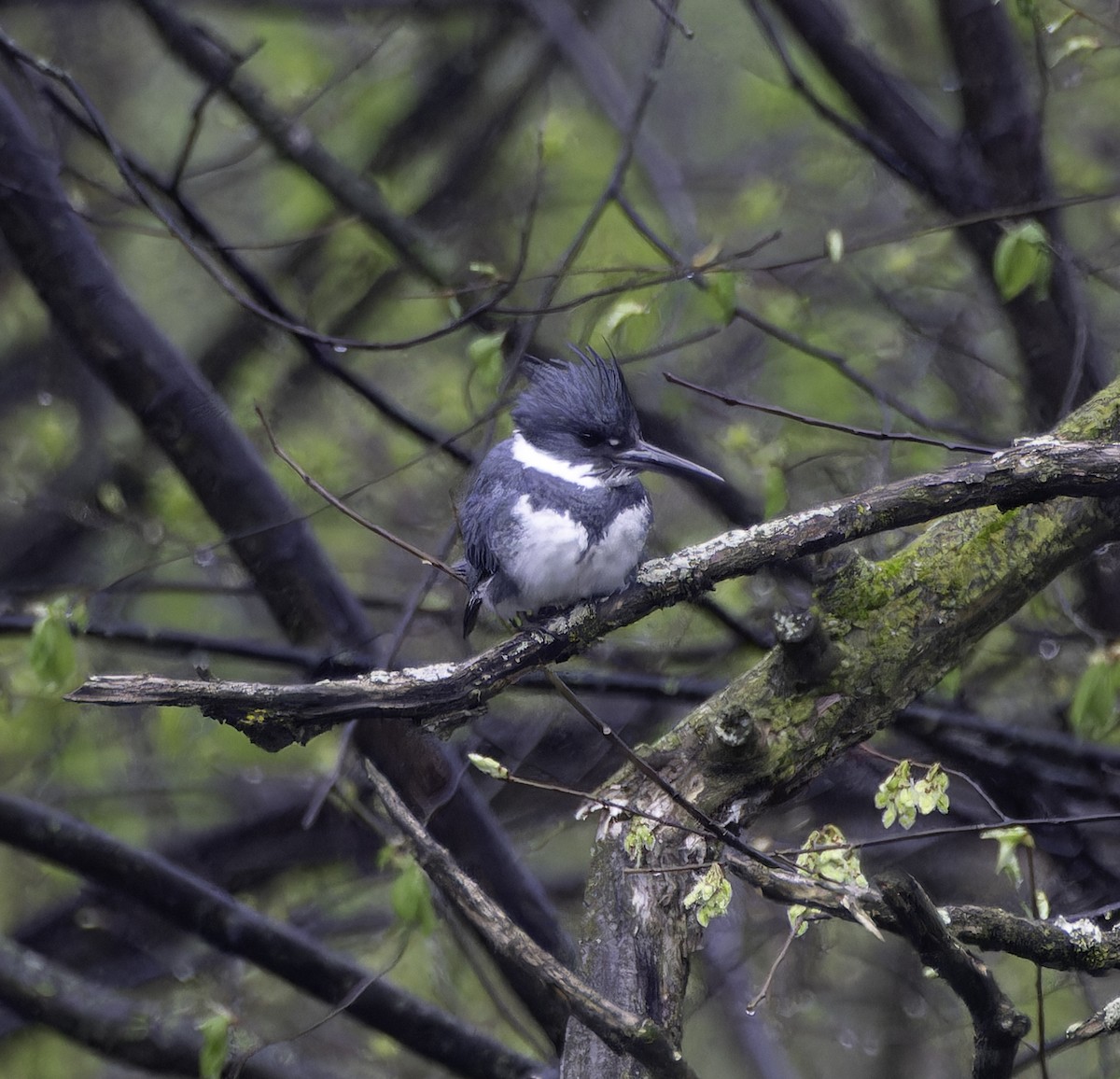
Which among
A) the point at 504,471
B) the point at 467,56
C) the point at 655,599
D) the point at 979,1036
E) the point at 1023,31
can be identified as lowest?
the point at 979,1036

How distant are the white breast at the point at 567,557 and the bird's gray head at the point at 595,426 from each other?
0.61ft

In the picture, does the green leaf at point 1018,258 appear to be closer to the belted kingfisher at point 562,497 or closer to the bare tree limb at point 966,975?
the belted kingfisher at point 562,497

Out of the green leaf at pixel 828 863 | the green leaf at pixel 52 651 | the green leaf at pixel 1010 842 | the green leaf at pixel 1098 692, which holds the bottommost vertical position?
the green leaf at pixel 828 863

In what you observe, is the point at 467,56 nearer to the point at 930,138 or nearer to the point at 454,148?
the point at 454,148

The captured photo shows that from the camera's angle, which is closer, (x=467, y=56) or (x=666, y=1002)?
(x=666, y=1002)

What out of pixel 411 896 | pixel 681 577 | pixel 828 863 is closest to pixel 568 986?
pixel 828 863

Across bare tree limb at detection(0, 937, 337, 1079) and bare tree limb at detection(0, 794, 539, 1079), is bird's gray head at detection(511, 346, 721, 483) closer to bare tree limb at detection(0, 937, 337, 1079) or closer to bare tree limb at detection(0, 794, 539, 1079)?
bare tree limb at detection(0, 794, 539, 1079)

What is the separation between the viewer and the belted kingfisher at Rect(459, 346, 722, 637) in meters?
2.29

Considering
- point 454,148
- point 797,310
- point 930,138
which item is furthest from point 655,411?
point 454,148

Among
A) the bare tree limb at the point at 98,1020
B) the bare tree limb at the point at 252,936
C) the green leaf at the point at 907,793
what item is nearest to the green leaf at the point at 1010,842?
the green leaf at the point at 907,793

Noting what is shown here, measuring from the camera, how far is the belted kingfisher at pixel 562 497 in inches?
90.0

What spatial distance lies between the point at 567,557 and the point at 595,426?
1.42ft

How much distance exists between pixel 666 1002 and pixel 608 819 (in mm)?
339

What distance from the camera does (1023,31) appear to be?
340 cm
